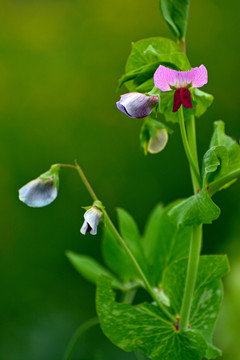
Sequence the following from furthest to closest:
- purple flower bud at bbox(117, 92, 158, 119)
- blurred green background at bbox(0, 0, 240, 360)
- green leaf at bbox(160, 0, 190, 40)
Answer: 1. blurred green background at bbox(0, 0, 240, 360)
2. green leaf at bbox(160, 0, 190, 40)
3. purple flower bud at bbox(117, 92, 158, 119)

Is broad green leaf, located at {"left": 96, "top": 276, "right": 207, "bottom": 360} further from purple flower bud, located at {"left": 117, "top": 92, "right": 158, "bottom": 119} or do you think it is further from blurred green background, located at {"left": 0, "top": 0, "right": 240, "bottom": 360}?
blurred green background, located at {"left": 0, "top": 0, "right": 240, "bottom": 360}

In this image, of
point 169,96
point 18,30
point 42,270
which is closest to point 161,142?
point 169,96

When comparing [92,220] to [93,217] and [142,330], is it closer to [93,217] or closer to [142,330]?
[93,217]

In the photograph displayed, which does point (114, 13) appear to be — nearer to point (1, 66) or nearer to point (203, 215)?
point (1, 66)

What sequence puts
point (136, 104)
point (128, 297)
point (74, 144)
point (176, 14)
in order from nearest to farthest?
1. point (136, 104)
2. point (176, 14)
3. point (128, 297)
4. point (74, 144)

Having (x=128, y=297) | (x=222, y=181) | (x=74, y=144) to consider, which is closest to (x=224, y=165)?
(x=222, y=181)

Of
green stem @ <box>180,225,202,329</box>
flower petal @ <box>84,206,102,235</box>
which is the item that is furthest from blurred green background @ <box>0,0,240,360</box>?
flower petal @ <box>84,206,102,235</box>

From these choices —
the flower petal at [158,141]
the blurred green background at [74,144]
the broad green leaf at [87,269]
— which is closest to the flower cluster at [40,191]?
the flower petal at [158,141]
